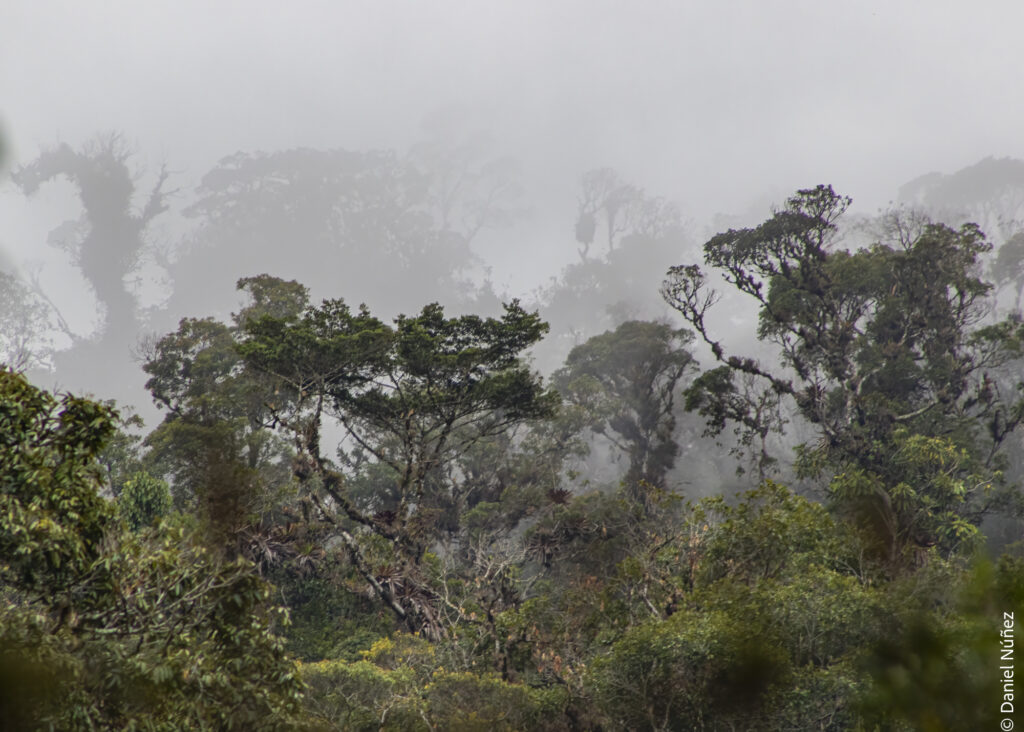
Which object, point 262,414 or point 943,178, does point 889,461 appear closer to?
point 262,414

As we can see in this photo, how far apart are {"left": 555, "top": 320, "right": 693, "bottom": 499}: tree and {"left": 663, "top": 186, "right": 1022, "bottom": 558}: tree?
8930 millimetres

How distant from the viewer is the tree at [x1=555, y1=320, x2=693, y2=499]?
32938 mm

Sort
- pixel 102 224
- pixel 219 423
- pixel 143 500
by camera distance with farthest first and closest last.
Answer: pixel 102 224
pixel 219 423
pixel 143 500

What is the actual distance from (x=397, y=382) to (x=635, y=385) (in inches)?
702

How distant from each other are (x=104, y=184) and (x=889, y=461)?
109133mm

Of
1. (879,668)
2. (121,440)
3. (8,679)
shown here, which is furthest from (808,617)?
(121,440)

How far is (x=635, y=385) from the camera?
117ft

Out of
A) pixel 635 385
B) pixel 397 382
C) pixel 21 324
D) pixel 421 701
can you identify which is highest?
pixel 21 324

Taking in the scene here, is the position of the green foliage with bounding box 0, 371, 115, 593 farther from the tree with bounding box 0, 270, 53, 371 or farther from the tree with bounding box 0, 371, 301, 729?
the tree with bounding box 0, 270, 53, 371

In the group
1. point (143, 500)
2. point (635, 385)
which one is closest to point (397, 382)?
point (143, 500)

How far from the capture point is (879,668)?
3541 millimetres

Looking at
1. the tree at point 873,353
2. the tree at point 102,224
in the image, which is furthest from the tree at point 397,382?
the tree at point 102,224

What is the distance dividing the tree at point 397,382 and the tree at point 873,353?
674cm

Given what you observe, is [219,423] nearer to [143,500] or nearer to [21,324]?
[143,500]
